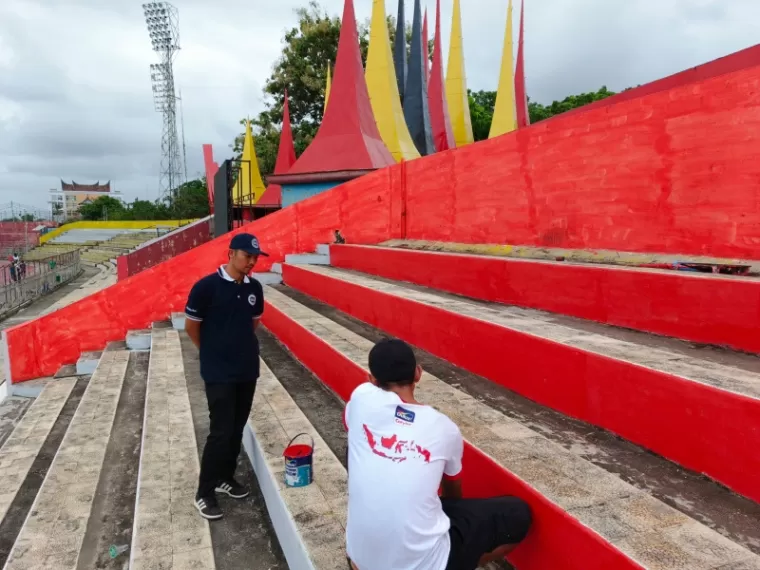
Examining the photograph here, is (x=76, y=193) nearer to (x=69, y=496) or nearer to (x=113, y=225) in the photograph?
(x=113, y=225)

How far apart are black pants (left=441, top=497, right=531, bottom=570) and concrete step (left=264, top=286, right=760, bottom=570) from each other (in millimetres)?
83

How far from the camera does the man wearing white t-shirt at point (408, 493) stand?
60.4 inches

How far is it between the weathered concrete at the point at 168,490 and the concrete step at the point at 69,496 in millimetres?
341

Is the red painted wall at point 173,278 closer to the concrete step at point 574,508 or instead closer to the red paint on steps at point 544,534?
the concrete step at point 574,508

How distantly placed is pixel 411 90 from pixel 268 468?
14218 millimetres

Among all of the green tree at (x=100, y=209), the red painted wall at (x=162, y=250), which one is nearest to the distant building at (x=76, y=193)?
the green tree at (x=100, y=209)

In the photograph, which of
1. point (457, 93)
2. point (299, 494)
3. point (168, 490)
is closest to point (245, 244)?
point (299, 494)

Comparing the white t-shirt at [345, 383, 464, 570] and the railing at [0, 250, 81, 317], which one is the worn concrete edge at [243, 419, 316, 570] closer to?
the white t-shirt at [345, 383, 464, 570]

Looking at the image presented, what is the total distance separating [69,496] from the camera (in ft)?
10.1

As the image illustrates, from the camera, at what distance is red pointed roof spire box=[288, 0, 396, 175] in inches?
400

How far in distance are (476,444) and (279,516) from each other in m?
0.99

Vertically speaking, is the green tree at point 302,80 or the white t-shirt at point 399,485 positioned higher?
the green tree at point 302,80

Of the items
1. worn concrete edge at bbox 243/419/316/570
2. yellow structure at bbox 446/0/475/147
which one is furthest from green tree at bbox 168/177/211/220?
worn concrete edge at bbox 243/419/316/570

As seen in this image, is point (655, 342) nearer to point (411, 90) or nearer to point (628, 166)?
point (628, 166)
